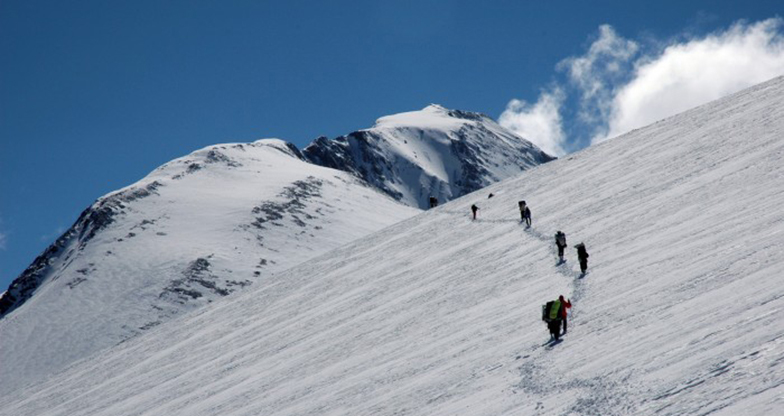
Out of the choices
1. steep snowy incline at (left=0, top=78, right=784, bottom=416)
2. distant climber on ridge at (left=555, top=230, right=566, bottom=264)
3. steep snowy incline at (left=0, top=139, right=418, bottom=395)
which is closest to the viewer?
steep snowy incline at (left=0, top=78, right=784, bottom=416)

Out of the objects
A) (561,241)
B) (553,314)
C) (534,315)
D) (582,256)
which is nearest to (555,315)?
(553,314)

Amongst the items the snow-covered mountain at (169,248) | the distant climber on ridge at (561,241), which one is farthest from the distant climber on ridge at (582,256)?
the snow-covered mountain at (169,248)

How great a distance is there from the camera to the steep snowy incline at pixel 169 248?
80812 mm

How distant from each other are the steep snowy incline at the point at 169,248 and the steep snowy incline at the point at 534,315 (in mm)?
37258

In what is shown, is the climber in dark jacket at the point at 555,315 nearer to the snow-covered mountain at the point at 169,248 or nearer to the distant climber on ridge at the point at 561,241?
the distant climber on ridge at the point at 561,241

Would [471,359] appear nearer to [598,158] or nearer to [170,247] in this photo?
[598,158]

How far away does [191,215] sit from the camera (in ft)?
389

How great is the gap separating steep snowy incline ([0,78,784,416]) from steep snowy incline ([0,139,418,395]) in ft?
122

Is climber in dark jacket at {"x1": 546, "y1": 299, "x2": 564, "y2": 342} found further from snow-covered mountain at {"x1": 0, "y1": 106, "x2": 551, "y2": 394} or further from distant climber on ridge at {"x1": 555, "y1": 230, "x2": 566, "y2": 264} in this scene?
snow-covered mountain at {"x1": 0, "y1": 106, "x2": 551, "y2": 394}

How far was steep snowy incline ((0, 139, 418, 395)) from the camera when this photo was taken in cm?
8081

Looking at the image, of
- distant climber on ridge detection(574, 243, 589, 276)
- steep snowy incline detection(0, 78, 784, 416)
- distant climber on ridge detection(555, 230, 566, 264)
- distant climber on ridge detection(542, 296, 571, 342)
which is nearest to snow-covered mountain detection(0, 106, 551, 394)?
steep snowy incline detection(0, 78, 784, 416)

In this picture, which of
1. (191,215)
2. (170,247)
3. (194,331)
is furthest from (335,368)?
(191,215)

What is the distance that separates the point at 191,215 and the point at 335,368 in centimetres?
10033

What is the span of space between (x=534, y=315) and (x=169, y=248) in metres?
89.0
